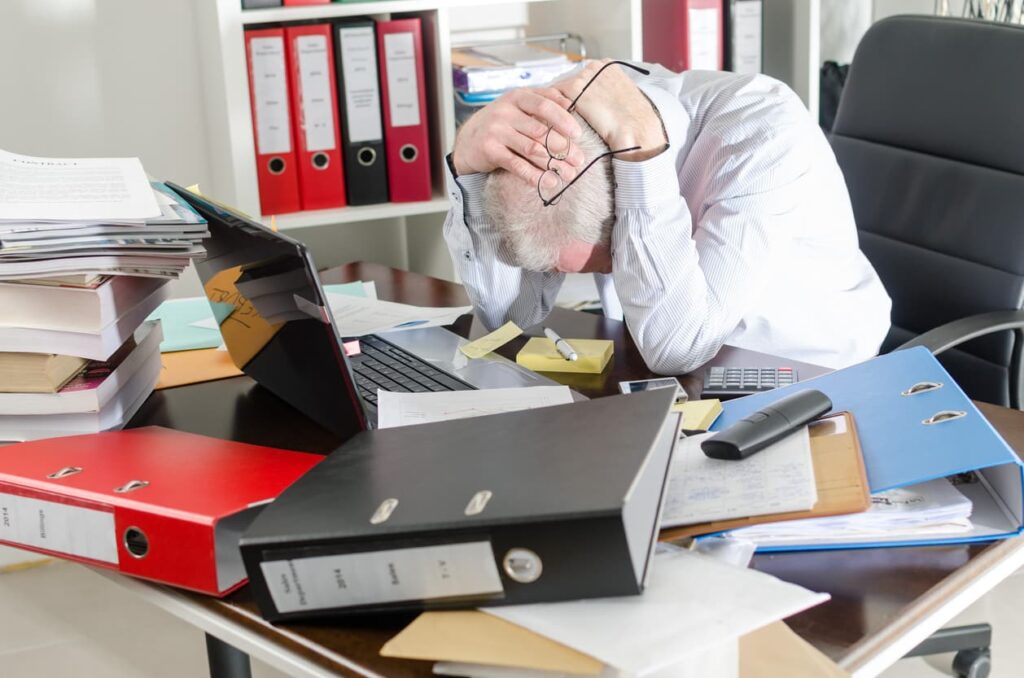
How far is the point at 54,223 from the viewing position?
1.12 meters

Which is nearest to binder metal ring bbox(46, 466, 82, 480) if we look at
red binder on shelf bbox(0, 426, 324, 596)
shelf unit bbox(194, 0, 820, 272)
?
red binder on shelf bbox(0, 426, 324, 596)

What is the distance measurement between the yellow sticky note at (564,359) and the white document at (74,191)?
1.52 ft

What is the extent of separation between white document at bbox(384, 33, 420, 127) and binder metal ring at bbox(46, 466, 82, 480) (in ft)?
4.84

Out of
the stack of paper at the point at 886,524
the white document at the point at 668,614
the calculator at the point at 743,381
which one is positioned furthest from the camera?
the calculator at the point at 743,381

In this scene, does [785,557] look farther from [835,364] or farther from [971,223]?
[971,223]

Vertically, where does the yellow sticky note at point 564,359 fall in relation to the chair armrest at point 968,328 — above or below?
above

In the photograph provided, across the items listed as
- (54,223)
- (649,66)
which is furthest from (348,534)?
(649,66)

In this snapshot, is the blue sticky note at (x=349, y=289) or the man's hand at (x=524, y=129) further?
the blue sticky note at (x=349, y=289)

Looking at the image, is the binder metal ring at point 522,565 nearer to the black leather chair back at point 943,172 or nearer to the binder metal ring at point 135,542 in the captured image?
the binder metal ring at point 135,542

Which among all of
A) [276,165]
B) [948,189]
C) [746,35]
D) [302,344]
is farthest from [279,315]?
[746,35]

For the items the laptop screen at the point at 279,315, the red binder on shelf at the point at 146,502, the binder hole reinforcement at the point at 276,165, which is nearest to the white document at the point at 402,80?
the binder hole reinforcement at the point at 276,165

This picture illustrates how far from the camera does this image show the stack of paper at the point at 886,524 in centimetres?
88

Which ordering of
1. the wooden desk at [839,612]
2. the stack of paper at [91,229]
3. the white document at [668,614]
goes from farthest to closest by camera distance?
the stack of paper at [91,229] → the wooden desk at [839,612] → the white document at [668,614]

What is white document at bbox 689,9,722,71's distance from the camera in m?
2.53
